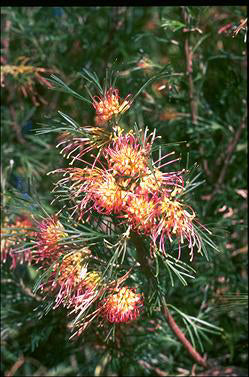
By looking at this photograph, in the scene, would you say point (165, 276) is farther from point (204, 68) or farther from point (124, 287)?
point (204, 68)

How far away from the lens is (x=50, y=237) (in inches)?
25.7

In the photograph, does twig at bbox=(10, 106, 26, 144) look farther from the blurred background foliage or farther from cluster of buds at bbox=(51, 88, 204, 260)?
cluster of buds at bbox=(51, 88, 204, 260)

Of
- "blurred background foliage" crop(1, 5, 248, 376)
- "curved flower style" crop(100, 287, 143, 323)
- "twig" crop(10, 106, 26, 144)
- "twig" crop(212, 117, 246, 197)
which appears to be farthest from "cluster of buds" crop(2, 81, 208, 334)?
"twig" crop(10, 106, 26, 144)

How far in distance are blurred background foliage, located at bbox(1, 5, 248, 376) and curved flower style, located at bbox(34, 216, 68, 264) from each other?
0.08m

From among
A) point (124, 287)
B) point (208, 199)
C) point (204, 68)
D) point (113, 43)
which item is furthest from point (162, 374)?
point (113, 43)

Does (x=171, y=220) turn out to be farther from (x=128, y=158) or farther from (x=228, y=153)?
(x=228, y=153)

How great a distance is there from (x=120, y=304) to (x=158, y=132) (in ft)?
1.73

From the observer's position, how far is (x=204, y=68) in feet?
3.49

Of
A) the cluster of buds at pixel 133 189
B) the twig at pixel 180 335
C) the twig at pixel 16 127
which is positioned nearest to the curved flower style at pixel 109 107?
the cluster of buds at pixel 133 189

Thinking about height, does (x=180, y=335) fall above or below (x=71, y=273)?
below

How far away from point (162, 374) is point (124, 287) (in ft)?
1.28

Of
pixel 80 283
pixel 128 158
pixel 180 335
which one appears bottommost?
pixel 180 335

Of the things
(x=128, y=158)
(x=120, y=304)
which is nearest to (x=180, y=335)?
(x=120, y=304)

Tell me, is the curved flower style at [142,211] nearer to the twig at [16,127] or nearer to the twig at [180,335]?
the twig at [180,335]
